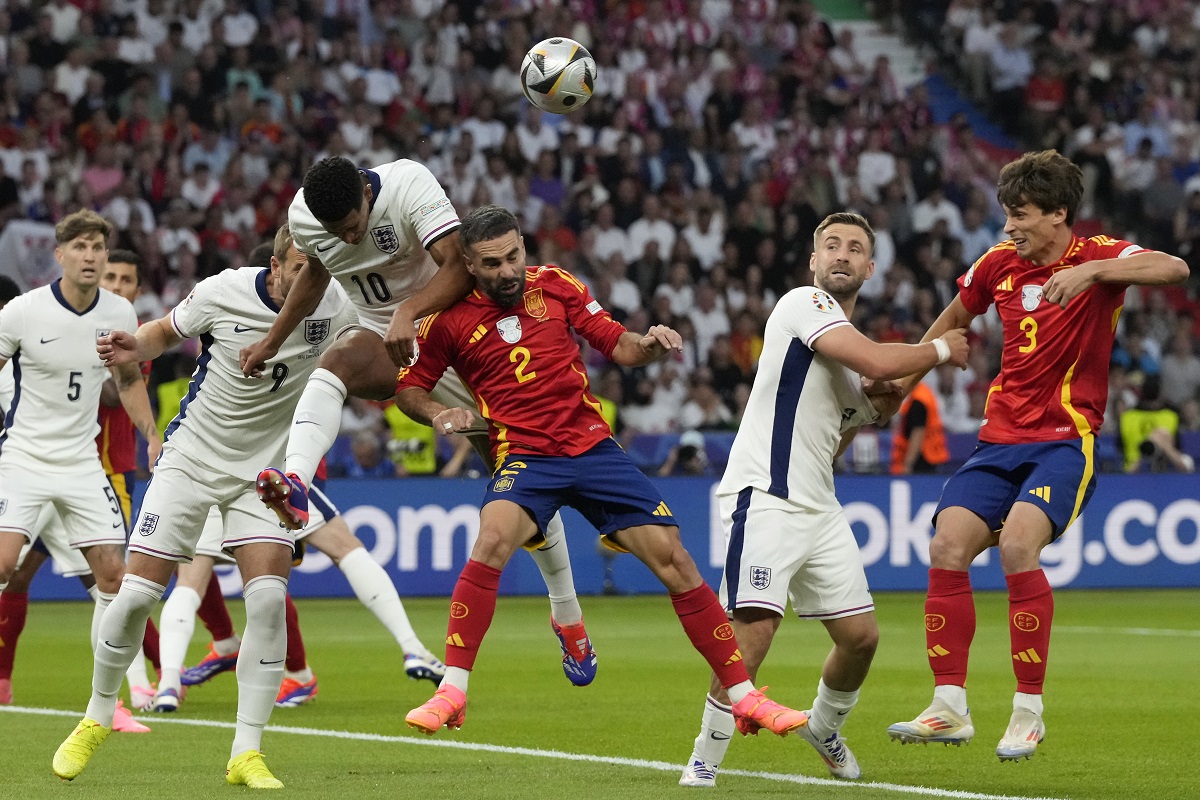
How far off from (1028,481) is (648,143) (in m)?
15.2

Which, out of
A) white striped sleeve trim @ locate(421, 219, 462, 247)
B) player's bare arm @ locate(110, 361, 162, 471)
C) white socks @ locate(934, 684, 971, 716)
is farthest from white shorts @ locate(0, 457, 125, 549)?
white socks @ locate(934, 684, 971, 716)

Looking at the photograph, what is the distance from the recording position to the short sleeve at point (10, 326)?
914 centimetres

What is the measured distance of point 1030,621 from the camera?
21.9 feet

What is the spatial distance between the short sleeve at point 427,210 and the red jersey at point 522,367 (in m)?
0.31

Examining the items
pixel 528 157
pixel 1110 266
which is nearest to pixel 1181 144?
pixel 528 157

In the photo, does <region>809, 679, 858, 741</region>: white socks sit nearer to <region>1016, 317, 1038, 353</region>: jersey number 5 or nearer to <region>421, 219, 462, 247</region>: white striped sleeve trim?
<region>1016, 317, 1038, 353</region>: jersey number 5

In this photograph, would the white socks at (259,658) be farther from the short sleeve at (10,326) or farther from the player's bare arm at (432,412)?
the short sleeve at (10,326)

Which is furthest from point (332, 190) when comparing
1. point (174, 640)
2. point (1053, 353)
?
point (174, 640)

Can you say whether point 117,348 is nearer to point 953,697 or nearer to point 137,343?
point 137,343

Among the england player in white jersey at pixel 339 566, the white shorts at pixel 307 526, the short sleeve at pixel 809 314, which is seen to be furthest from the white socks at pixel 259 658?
the white shorts at pixel 307 526

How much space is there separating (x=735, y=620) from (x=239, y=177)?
45.6 feet

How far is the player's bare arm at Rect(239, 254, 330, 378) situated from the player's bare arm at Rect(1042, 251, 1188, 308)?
9.82 feet

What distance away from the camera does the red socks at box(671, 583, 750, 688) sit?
21.6 feet

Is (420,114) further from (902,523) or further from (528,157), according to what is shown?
(902,523)
